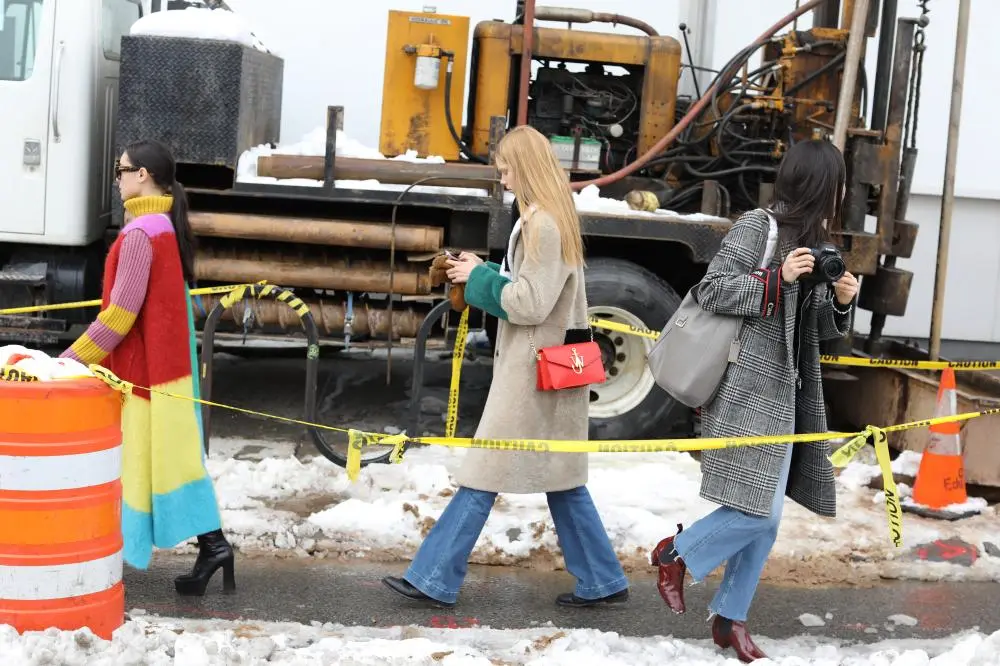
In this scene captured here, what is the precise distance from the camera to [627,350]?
24.0ft

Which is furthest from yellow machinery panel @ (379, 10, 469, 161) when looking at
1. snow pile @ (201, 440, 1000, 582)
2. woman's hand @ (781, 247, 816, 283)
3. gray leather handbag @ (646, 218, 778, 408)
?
woman's hand @ (781, 247, 816, 283)

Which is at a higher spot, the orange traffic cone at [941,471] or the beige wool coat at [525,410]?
the beige wool coat at [525,410]

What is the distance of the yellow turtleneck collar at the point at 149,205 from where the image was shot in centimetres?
441

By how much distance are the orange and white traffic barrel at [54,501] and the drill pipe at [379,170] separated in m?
3.41

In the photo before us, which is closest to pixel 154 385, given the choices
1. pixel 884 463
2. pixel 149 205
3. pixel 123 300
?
pixel 123 300

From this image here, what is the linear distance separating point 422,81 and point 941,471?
3.54m

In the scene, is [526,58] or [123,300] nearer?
[123,300]

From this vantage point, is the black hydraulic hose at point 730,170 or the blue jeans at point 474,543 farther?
the black hydraulic hose at point 730,170

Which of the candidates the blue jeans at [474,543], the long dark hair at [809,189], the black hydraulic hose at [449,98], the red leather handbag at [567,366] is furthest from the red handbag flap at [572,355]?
the black hydraulic hose at [449,98]

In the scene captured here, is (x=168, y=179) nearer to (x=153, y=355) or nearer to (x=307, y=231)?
(x=153, y=355)

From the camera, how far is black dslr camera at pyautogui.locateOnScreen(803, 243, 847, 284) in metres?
3.93

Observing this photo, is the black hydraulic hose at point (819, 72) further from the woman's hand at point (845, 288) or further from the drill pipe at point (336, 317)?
the woman's hand at point (845, 288)

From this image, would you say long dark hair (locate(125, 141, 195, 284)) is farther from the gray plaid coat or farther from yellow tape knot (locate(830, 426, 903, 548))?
yellow tape knot (locate(830, 426, 903, 548))

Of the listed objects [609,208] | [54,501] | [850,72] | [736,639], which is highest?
[850,72]
